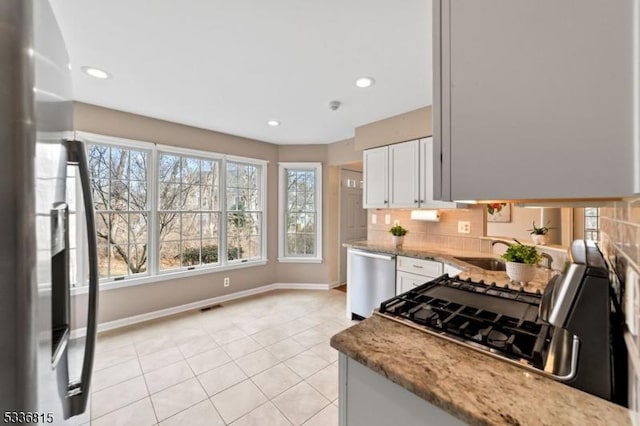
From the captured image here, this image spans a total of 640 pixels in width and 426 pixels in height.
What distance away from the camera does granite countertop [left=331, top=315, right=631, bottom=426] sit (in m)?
0.58

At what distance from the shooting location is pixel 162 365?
2322 millimetres

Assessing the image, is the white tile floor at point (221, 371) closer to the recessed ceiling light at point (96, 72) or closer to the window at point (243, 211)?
the window at point (243, 211)

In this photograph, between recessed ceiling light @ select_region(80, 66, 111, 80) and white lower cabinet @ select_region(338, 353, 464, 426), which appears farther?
recessed ceiling light @ select_region(80, 66, 111, 80)

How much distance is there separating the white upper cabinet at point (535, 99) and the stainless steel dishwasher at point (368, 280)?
8.19 ft

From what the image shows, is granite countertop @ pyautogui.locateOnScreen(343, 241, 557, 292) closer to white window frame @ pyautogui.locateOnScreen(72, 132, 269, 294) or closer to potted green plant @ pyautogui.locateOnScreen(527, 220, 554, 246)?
potted green plant @ pyautogui.locateOnScreen(527, 220, 554, 246)

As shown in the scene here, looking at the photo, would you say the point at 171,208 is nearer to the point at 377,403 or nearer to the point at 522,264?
the point at 377,403

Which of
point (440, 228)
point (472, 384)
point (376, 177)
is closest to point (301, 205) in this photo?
point (376, 177)

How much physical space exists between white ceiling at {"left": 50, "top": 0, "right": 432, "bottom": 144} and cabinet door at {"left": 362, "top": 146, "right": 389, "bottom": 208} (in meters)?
0.52

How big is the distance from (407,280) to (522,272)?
1.29 metres

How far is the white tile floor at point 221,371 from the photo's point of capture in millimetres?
1775

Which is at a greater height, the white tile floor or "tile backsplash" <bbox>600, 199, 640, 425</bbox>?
"tile backsplash" <bbox>600, 199, 640, 425</bbox>

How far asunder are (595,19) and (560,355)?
85 cm

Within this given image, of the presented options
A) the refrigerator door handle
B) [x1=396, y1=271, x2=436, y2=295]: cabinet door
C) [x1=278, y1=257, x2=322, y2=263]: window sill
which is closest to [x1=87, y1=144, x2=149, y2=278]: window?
[x1=278, y1=257, x2=322, y2=263]: window sill

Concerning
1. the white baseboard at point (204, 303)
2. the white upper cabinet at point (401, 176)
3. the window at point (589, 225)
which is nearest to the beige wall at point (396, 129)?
the white upper cabinet at point (401, 176)
